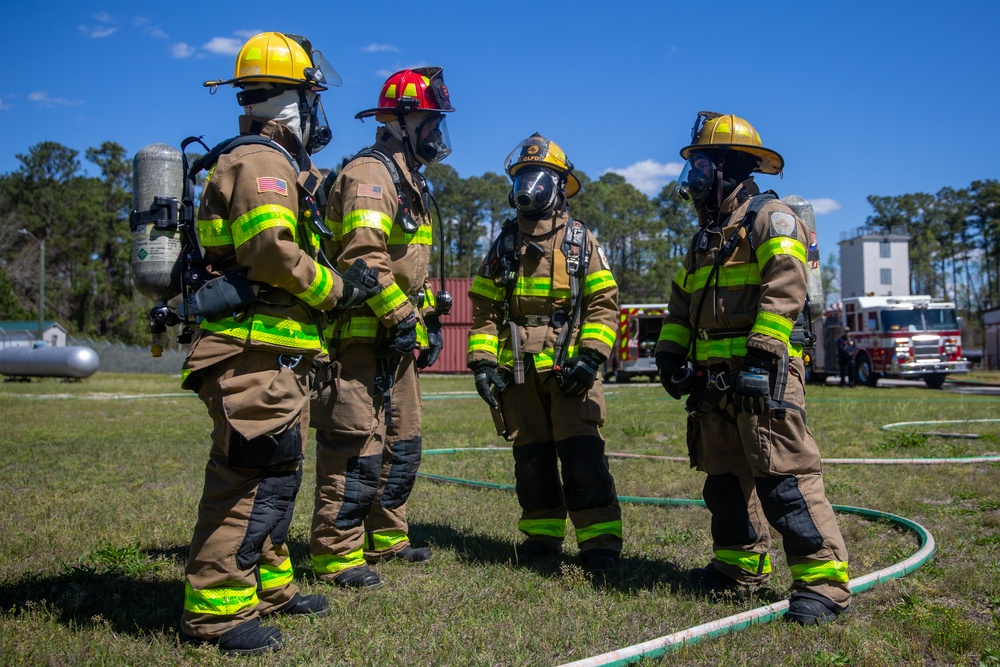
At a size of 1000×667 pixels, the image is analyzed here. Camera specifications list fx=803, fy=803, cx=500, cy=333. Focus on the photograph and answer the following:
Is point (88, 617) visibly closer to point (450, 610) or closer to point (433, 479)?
point (450, 610)

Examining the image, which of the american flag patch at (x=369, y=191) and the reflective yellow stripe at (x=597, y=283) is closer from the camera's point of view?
the american flag patch at (x=369, y=191)

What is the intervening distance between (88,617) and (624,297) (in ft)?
209

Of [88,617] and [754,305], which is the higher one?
[754,305]

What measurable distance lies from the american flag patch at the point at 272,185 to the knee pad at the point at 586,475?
224 centimetres

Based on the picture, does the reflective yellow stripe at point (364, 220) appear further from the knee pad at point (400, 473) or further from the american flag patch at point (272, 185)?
the knee pad at point (400, 473)

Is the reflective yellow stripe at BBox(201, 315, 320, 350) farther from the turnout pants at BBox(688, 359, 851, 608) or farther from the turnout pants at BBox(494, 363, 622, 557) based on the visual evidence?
the turnout pants at BBox(688, 359, 851, 608)

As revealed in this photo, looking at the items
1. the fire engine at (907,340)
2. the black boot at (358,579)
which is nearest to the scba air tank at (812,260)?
the black boot at (358,579)

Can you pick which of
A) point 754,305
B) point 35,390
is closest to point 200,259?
point 754,305

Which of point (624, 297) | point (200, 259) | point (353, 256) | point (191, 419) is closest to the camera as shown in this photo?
point (200, 259)

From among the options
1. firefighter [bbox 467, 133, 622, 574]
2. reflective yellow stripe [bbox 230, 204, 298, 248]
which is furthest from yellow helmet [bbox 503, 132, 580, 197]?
reflective yellow stripe [bbox 230, 204, 298, 248]

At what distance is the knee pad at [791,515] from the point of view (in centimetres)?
362

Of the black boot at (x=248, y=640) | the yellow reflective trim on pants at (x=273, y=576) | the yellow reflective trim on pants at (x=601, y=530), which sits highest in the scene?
the yellow reflective trim on pants at (x=273, y=576)

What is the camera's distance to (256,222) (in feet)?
10.6

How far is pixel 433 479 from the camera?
718cm
